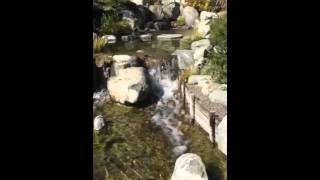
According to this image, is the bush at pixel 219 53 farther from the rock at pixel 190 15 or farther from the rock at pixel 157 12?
→ the rock at pixel 157 12

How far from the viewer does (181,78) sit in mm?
5656

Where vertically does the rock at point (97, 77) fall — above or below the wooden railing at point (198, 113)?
above

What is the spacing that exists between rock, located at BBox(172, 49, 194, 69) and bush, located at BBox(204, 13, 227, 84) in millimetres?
166

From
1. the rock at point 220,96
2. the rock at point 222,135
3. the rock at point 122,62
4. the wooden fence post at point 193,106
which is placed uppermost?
the rock at point 122,62

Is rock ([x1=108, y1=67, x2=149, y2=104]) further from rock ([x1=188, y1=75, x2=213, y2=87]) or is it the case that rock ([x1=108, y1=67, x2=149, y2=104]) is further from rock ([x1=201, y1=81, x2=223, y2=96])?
rock ([x1=201, y1=81, x2=223, y2=96])

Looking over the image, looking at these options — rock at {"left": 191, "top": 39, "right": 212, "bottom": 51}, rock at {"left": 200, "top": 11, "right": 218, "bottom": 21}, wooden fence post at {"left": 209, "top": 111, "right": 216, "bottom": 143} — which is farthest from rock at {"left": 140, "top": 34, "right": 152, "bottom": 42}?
wooden fence post at {"left": 209, "top": 111, "right": 216, "bottom": 143}

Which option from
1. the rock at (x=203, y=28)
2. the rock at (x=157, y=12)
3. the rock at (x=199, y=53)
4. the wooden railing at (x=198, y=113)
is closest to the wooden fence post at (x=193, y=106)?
the wooden railing at (x=198, y=113)

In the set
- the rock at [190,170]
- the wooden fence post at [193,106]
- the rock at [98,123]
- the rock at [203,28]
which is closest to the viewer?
the rock at [190,170]

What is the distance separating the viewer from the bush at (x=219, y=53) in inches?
221

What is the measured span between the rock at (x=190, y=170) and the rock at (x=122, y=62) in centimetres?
100
